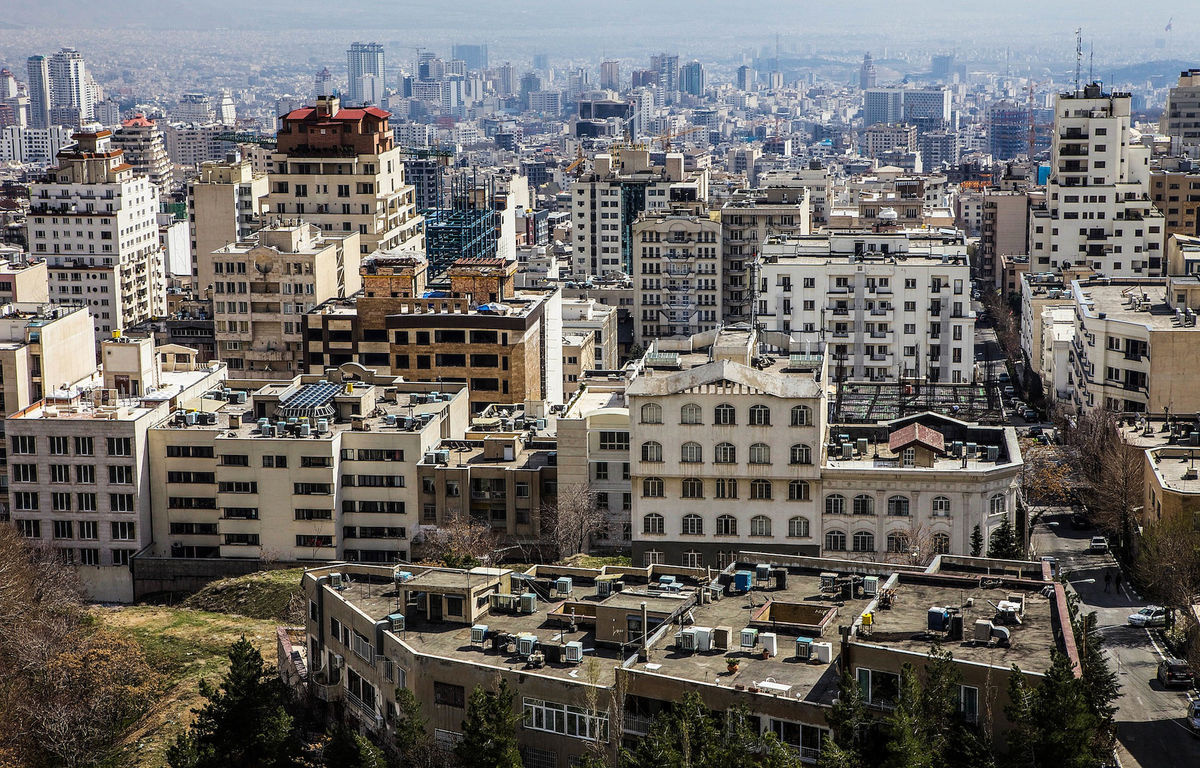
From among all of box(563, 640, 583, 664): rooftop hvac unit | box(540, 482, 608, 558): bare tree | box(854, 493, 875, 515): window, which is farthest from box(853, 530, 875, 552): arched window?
box(563, 640, 583, 664): rooftop hvac unit

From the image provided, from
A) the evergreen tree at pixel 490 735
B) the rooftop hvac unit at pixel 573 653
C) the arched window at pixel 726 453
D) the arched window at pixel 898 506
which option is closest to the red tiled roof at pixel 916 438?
the arched window at pixel 898 506

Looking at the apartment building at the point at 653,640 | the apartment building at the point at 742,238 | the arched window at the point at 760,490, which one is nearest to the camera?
the apartment building at the point at 653,640

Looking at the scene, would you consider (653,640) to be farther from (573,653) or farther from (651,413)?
(651,413)

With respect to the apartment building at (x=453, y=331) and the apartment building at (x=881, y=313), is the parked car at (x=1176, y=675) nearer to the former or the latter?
the apartment building at (x=881, y=313)

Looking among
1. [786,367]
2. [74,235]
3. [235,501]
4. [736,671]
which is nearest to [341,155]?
[74,235]

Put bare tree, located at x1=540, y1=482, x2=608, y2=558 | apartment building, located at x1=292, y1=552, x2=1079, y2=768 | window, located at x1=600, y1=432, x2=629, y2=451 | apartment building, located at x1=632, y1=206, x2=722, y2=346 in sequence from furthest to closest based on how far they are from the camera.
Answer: apartment building, located at x1=632, y1=206, x2=722, y2=346 → window, located at x1=600, y1=432, x2=629, y2=451 → bare tree, located at x1=540, y1=482, x2=608, y2=558 → apartment building, located at x1=292, y1=552, x2=1079, y2=768

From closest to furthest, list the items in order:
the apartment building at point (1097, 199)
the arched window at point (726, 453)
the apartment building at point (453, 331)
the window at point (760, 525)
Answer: the arched window at point (726, 453) < the window at point (760, 525) < the apartment building at point (453, 331) < the apartment building at point (1097, 199)

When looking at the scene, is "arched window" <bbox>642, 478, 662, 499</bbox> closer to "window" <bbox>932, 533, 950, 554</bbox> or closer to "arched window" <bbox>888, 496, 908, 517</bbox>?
"arched window" <bbox>888, 496, 908, 517</bbox>
